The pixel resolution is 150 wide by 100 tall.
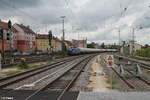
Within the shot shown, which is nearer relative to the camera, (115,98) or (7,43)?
(115,98)

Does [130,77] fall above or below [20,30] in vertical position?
below

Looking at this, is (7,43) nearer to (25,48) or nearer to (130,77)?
(25,48)

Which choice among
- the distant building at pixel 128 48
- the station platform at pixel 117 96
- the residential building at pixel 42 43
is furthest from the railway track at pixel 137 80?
the residential building at pixel 42 43

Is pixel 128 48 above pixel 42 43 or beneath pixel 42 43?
beneath

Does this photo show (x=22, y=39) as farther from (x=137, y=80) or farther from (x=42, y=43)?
(x=137, y=80)

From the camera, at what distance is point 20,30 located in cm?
8256

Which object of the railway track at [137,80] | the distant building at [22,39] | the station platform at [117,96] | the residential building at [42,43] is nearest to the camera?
the station platform at [117,96]

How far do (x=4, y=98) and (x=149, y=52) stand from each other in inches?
1580

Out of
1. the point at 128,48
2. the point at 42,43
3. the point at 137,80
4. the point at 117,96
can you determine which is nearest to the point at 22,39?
the point at 42,43

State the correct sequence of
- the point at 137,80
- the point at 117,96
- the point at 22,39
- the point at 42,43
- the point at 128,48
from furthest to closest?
1. the point at 42,43
2. the point at 22,39
3. the point at 128,48
4. the point at 137,80
5. the point at 117,96

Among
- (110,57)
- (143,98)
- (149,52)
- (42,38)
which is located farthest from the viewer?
(42,38)

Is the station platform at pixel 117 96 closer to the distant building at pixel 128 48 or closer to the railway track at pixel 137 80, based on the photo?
the railway track at pixel 137 80

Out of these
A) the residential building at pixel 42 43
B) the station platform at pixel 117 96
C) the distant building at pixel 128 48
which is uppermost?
the residential building at pixel 42 43

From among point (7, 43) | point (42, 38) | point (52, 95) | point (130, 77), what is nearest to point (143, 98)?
point (52, 95)
